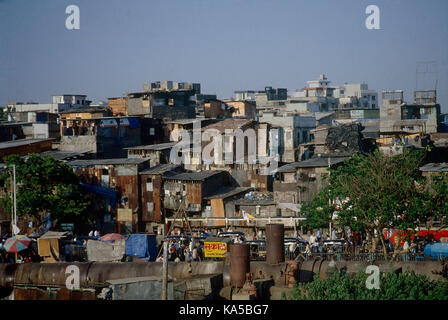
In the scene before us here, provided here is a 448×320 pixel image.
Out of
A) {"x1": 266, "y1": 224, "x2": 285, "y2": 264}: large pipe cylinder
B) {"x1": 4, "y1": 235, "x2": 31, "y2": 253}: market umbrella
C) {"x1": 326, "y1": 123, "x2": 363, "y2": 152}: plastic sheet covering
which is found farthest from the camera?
Result: {"x1": 326, "y1": 123, "x2": 363, "y2": 152}: plastic sheet covering

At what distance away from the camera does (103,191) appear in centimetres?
3744

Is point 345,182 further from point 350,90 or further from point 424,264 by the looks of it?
point 350,90

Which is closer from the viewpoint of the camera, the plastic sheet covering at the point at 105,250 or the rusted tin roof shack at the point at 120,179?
the plastic sheet covering at the point at 105,250

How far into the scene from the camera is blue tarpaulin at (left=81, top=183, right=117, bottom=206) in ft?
122

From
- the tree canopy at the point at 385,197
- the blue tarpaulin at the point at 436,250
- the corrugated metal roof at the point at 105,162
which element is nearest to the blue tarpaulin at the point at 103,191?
the corrugated metal roof at the point at 105,162

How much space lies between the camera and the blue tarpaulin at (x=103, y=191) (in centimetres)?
3722

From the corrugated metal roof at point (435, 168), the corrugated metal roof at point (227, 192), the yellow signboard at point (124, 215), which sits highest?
the corrugated metal roof at point (435, 168)

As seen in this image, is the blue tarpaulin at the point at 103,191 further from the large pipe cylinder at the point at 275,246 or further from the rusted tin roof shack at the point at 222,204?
the large pipe cylinder at the point at 275,246

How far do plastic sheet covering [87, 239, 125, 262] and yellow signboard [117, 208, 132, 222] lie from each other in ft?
32.6

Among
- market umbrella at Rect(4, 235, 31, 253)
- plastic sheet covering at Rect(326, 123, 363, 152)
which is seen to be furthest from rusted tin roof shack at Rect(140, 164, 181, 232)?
plastic sheet covering at Rect(326, 123, 363, 152)

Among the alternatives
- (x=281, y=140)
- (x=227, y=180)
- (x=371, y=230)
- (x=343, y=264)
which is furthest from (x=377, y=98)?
(x=343, y=264)

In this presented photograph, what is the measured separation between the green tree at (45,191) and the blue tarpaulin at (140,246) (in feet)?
21.2

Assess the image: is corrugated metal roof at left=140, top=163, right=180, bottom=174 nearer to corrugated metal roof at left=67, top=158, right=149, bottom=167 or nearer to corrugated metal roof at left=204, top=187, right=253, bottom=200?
corrugated metal roof at left=67, top=158, right=149, bottom=167

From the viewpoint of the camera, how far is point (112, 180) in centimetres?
3794
